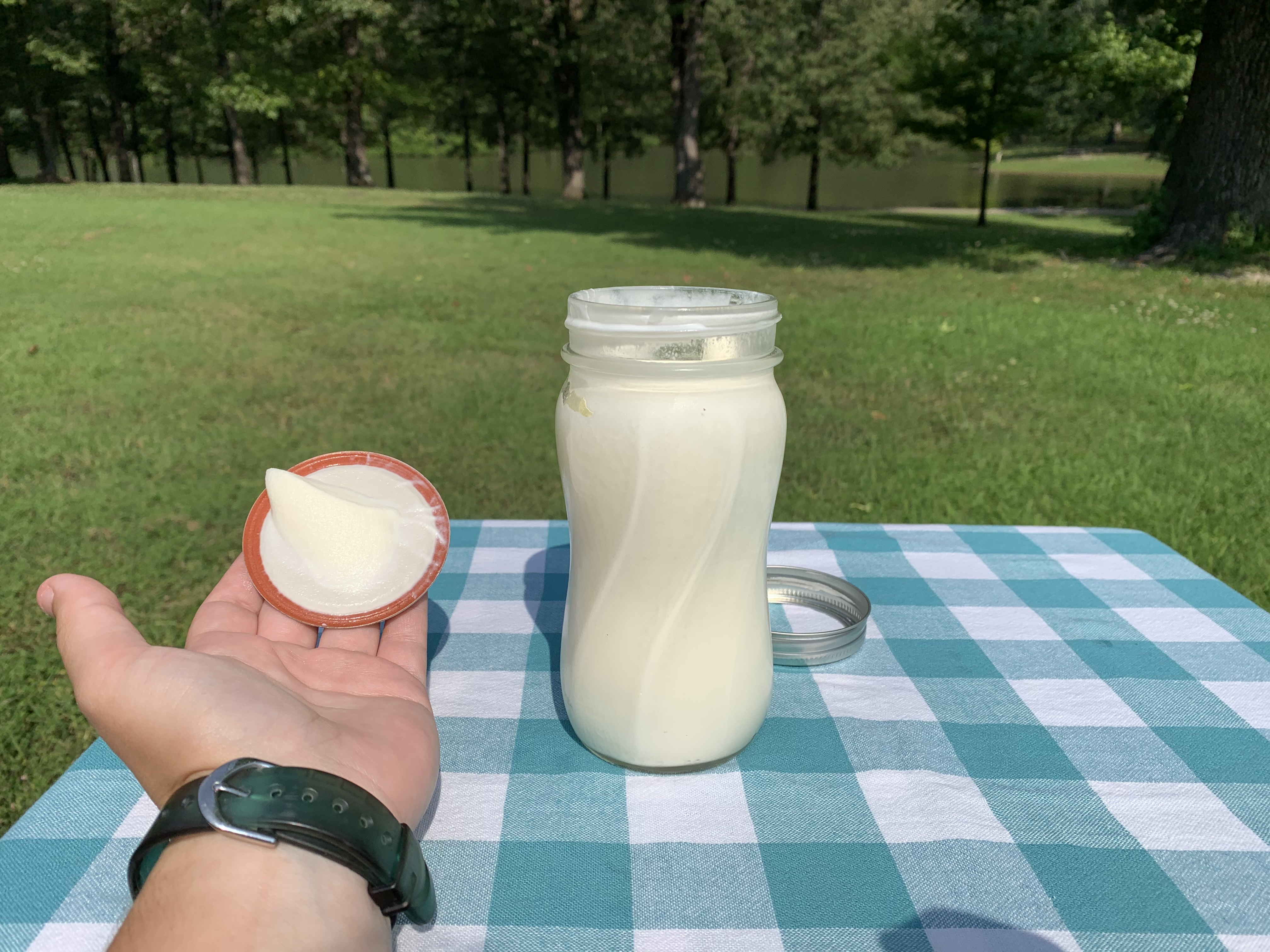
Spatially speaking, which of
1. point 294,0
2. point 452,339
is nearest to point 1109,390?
point 452,339

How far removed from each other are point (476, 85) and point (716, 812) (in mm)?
27832

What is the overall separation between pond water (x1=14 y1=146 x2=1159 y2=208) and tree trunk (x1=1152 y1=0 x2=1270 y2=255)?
16263mm

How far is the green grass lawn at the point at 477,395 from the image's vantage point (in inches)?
129

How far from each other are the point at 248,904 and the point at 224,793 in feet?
0.32

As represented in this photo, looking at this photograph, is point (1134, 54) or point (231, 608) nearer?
point (231, 608)

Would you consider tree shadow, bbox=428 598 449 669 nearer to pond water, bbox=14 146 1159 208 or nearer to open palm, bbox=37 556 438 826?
open palm, bbox=37 556 438 826

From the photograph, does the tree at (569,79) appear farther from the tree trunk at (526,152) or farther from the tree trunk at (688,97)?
the tree trunk at (526,152)

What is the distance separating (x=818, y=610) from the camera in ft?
4.62

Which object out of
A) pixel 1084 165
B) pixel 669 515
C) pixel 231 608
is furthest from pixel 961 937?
pixel 1084 165

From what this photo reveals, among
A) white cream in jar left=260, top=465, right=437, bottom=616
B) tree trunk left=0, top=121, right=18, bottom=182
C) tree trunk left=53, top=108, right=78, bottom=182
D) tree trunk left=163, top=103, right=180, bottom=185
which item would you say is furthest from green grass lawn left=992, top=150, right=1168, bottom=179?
white cream in jar left=260, top=465, right=437, bottom=616

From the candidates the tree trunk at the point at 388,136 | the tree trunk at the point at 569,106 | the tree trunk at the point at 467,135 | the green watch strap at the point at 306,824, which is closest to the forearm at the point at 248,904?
the green watch strap at the point at 306,824

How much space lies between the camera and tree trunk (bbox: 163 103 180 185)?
2528 cm

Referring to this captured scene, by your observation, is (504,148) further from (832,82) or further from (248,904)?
(248,904)

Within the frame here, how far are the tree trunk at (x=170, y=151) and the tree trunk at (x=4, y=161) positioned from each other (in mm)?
21230
